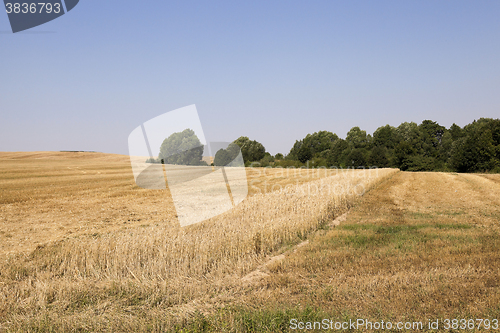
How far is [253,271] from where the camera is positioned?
271 inches

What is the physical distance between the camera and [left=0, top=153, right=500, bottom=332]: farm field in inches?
179

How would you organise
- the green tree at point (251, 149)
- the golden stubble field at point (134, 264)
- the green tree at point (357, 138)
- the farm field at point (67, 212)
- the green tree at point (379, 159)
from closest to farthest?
the golden stubble field at point (134, 264)
the farm field at point (67, 212)
the green tree at point (379, 159)
the green tree at point (251, 149)
the green tree at point (357, 138)

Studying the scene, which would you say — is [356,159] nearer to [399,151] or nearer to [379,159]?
[379,159]

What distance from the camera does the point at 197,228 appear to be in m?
9.21

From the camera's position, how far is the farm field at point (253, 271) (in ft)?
14.9

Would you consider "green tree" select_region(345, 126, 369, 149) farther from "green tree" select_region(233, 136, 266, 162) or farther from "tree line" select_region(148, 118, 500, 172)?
"green tree" select_region(233, 136, 266, 162)

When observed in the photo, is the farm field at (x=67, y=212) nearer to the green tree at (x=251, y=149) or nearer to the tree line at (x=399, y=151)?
the tree line at (x=399, y=151)

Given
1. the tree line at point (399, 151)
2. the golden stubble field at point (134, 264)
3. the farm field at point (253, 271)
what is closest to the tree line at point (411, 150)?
the tree line at point (399, 151)

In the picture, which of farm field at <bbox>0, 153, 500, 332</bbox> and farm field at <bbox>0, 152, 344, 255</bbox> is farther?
farm field at <bbox>0, 152, 344, 255</bbox>

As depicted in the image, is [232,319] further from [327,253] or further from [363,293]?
[327,253]

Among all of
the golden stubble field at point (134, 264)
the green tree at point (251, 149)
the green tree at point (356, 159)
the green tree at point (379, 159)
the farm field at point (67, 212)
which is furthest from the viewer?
the green tree at point (251, 149)

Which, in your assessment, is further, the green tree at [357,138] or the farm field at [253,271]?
the green tree at [357,138]

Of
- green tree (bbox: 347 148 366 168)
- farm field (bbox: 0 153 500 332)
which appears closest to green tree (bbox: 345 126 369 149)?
green tree (bbox: 347 148 366 168)

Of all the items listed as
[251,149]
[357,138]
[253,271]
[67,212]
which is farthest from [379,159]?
[253,271]
